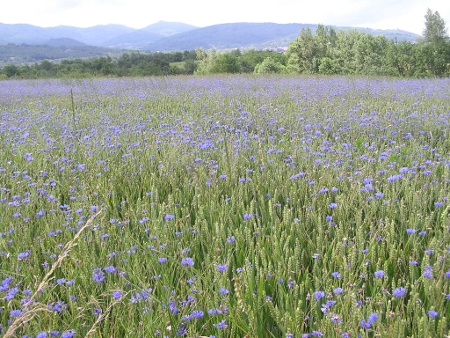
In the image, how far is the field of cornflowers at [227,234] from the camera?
1332 millimetres

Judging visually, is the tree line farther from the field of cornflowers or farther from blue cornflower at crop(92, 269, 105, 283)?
blue cornflower at crop(92, 269, 105, 283)

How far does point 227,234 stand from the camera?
2.11 metres

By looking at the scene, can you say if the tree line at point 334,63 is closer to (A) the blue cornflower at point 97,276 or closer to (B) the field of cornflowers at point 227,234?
(B) the field of cornflowers at point 227,234

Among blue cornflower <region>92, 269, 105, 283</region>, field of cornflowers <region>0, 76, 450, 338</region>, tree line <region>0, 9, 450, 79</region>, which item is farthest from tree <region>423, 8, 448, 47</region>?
blue cornflower <region>92, 269, 105, 283</region>

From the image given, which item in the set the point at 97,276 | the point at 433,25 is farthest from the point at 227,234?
the point at 433,25

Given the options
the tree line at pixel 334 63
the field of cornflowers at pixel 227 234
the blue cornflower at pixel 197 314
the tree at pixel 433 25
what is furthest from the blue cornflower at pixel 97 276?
the tree at pixel 433 25

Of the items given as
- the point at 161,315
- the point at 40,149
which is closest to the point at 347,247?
the point at 161,315

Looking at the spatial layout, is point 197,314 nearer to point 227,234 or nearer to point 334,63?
point 227,234

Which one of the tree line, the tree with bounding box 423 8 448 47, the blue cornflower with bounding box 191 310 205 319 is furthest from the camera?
the tree with bounding box 423 8 448 47

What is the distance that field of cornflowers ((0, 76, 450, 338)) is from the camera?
4.37 ft

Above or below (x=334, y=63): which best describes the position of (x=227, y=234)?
below

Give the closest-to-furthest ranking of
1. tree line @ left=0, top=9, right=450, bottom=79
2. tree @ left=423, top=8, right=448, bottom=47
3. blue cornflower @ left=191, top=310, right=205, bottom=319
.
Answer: blue cornflower @ left=191, top=310, right=205, bottom=319 → tree line @ left=0, top=9, right=450, bottom=79 → tree @ left=423, top=8, right=448, bottom=47

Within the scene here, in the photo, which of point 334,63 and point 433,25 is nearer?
point 334,63

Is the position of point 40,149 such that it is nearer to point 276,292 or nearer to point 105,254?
point 105,254
